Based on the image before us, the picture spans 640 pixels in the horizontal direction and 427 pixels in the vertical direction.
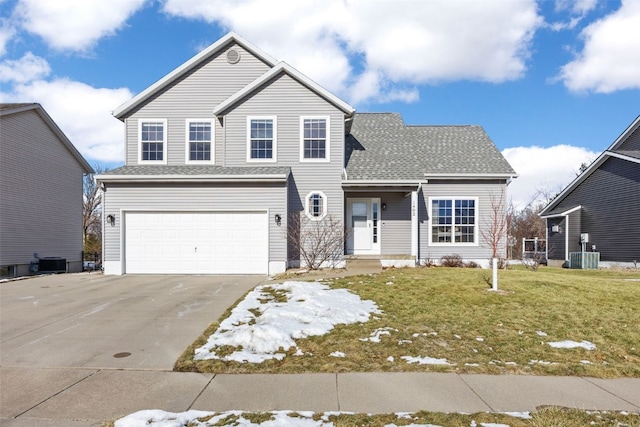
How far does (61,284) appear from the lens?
1273cm

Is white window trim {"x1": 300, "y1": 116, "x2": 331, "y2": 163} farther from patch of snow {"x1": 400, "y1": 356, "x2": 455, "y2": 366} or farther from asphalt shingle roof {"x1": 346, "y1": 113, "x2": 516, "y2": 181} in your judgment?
patch of snow {"x1": 400, "y1": 356, "x2": 455, "y2": 366}

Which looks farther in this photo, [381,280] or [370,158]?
[370,158]

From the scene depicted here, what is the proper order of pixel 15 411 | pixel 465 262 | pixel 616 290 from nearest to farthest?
pixel 15 411 → pixel 616 290 → pixel 465 262

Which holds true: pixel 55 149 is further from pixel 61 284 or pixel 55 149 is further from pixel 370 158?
pixel 370 158

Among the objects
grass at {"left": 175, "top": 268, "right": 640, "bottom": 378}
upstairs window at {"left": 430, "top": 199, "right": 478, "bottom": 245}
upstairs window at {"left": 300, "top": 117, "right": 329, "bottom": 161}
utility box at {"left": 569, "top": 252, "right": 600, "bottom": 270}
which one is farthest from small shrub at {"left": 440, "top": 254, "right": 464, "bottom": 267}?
utility box at {"left": 569, "top": 252, "right": 600, "bottom": 270}

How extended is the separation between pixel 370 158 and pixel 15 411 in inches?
568

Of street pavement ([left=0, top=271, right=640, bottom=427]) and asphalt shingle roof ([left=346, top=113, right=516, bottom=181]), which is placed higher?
asphalt shingle roof ([left=346, top=113, right=516, bottom=181])

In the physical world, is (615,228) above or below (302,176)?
below

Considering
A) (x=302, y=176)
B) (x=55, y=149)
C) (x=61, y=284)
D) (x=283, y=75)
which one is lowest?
(x=61, y=284)

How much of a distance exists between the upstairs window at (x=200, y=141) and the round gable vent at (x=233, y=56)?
2.84 meters

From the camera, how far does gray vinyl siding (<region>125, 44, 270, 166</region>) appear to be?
1616cm

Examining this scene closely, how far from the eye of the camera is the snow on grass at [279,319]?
590 cm

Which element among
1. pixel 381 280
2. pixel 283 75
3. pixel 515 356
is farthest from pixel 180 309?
pixel 283 75

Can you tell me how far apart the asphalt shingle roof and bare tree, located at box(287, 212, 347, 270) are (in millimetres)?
2188
